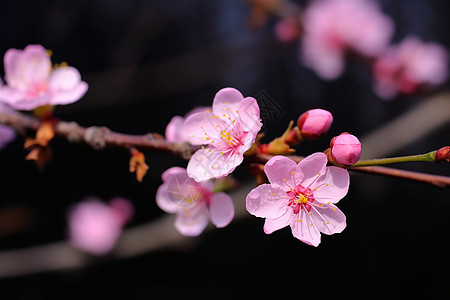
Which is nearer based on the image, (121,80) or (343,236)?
(121,80)

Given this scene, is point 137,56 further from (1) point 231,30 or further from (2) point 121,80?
(1) point 231,30

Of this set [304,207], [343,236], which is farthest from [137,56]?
[304,207]

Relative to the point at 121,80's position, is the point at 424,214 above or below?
below

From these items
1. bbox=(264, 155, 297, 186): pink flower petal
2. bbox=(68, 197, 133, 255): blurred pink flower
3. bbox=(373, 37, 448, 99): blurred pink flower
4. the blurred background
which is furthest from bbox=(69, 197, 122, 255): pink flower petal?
bbox=(264, 155, 297, 186): pink flower petal

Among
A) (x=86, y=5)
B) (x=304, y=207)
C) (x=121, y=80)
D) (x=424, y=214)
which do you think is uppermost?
(x=86, y=5)

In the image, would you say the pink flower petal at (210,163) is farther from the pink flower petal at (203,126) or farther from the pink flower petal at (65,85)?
the pink flower petal at (65,85)

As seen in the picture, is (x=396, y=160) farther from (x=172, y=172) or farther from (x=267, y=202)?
(x=172, y=172)
